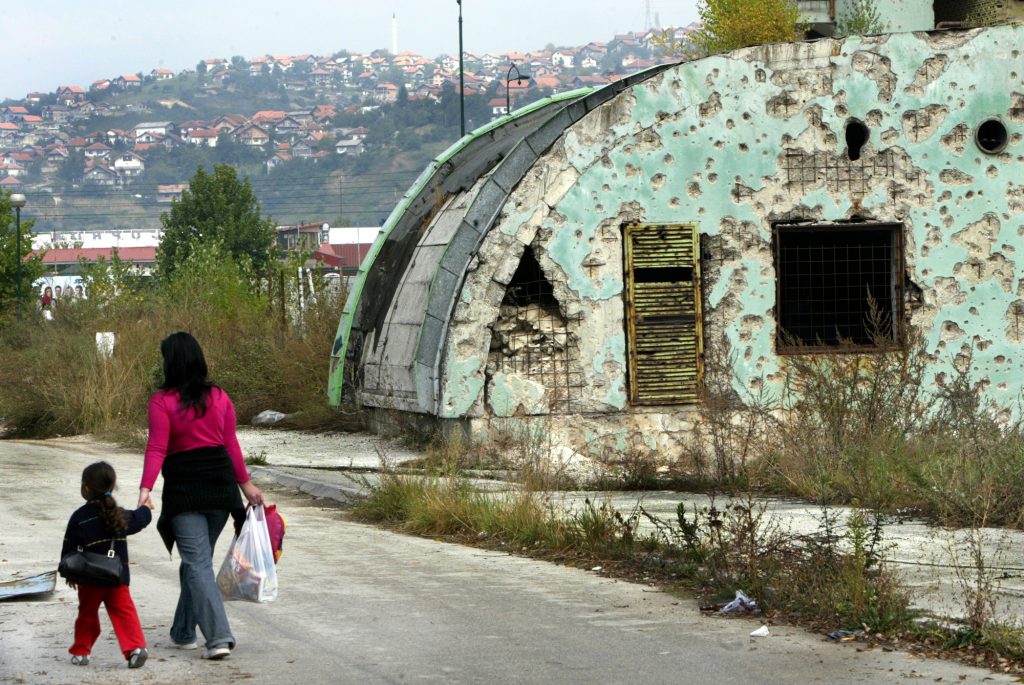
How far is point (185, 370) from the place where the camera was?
7730 millimetres

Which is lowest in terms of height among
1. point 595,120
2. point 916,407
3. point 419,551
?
point 419,551

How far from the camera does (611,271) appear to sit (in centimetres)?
1703

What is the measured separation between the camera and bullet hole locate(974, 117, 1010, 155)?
56.6 ft

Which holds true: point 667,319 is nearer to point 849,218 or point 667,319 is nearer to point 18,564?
point 849,218

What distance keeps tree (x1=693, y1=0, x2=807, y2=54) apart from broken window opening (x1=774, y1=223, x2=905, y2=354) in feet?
46.7

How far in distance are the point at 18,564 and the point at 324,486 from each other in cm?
500

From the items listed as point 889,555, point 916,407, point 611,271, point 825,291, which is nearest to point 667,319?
point 611,271

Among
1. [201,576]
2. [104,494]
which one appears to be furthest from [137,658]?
[104,494]

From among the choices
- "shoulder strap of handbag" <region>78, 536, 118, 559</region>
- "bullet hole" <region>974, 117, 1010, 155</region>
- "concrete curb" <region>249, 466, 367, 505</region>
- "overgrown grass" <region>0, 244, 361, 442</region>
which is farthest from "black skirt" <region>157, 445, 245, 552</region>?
"overgrown grass" <region>0, 244, 361, 442</region>

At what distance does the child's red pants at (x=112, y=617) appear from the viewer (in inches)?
294

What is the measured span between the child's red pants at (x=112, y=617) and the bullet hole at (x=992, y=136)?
1295 cm

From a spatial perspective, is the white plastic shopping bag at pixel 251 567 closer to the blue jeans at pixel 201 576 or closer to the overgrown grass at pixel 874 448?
the blue jeans at pixel 201 576

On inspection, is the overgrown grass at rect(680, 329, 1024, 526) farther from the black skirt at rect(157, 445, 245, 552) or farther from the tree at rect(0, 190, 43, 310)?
the tree at rect(0, 190, 43, 310)

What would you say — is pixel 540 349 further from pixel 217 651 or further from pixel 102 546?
pixel 102 546
